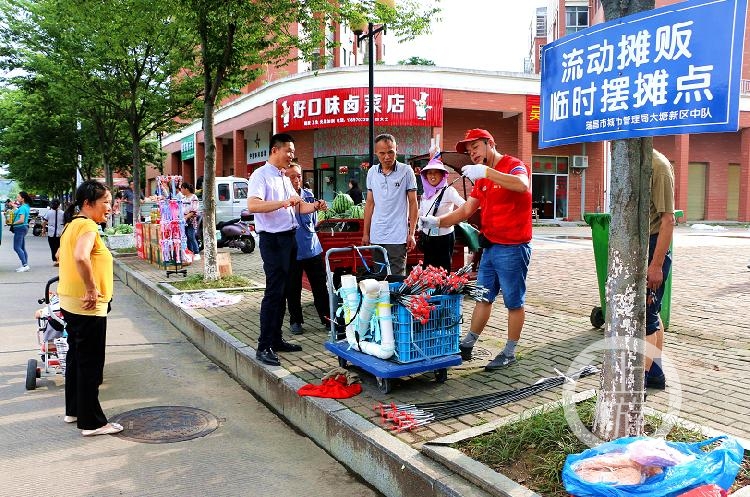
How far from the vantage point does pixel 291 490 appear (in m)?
3.52

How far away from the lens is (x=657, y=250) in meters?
4.10

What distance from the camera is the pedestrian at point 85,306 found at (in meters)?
4.20

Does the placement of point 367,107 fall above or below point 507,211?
above

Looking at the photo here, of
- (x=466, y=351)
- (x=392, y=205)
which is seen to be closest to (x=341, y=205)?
(x=392, y=205)

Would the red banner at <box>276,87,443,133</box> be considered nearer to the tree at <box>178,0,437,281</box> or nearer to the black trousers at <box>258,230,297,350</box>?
the tree at <box>178,0,437,281</box>

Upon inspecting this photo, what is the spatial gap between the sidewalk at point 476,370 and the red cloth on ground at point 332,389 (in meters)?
0.07

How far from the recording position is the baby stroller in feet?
17.0

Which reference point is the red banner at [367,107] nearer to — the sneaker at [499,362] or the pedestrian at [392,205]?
the pedestrian at [392,205]

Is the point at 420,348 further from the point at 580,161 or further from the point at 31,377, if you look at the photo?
the point at 580,161

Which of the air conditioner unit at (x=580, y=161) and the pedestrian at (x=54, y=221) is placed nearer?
the pedestrian at (x=54, y=221)

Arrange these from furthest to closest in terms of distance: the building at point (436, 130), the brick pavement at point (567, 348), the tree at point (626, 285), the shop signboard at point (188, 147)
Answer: the shop signboard at point (188, 147) → the building at point (436, 130) → the brick pavement at point (567, 348) → the tree at point (626, 285)

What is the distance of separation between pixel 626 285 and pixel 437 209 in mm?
3964

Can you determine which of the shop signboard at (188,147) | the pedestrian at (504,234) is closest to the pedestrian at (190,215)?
the pedestrian at (504,234)

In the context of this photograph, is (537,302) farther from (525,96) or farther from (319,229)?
(525,96)
